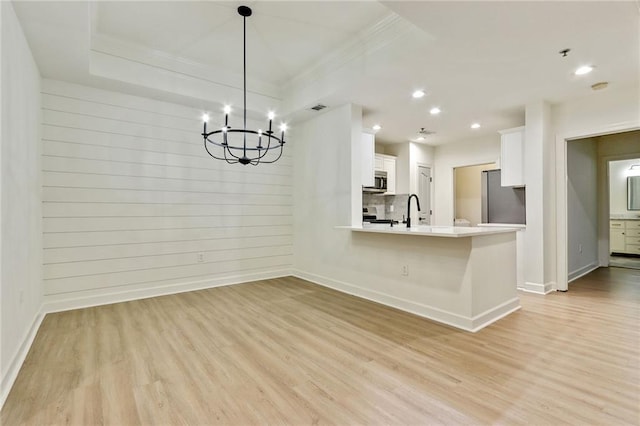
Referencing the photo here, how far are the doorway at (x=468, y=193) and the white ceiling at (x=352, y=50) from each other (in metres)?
3.62

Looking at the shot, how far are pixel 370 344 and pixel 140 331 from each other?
88.3 inches

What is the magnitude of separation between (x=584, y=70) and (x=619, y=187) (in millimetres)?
6681

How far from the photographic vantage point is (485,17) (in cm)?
246

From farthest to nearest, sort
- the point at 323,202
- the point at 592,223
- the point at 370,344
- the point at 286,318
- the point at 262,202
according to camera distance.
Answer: the point at 592,223 → the point at 262,202 → the point at 323,202 → the point at 286,318 → the point at 370,344

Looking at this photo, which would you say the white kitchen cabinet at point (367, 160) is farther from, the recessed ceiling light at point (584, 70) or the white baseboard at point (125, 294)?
the recessed ceiling light at point (584, 70)

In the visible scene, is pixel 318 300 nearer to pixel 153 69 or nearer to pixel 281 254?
pixel 281 254

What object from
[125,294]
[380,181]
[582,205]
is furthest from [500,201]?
[125,294]

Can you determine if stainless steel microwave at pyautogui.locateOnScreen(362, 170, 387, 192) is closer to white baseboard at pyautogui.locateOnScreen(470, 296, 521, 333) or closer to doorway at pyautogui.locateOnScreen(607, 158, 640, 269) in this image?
white baseboard at pyautogui.locateOnScreen(470, 296, 521, 333)

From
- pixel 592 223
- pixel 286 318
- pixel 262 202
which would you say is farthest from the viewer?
pixel 592 223

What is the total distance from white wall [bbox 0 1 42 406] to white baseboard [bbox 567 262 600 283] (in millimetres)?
6898

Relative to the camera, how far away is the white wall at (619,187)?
785 cm

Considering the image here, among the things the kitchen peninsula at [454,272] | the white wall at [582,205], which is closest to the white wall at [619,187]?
the white wall at [582,205]

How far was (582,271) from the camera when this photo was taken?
220 inches

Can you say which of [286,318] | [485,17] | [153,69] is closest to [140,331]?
[286,318]
